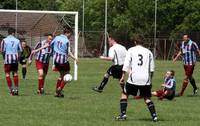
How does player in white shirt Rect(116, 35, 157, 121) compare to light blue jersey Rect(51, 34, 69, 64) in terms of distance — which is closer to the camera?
Answer: player in white shirt Rect(116, 35, 157, 121)

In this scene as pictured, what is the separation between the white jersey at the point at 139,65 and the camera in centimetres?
1388

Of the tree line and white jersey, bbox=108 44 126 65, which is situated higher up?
the tree line

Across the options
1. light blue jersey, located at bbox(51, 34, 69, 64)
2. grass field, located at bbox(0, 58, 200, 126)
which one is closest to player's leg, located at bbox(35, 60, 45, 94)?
grass field, located at bbox(0, 58, 200, 126)

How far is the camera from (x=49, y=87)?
993 inches

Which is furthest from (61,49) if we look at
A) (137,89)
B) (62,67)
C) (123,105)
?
(137,89)

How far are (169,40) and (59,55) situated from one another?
5111 cm

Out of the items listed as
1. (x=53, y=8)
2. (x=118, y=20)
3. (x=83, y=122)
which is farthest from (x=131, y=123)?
(x=53, y=8)

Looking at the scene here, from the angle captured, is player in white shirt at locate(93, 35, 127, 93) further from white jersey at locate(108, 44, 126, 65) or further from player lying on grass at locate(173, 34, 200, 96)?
player lying on grass at locate(173, 34, 200, 96)

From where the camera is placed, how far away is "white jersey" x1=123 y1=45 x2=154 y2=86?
13.9 m

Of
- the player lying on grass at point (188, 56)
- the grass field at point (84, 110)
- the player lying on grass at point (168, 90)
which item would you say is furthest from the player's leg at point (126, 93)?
the player lying on grass at point (188, 56)

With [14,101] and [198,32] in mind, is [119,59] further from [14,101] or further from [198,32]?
[198,32]

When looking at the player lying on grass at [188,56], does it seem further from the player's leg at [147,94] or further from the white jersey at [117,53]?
the player's leg at [147,94]

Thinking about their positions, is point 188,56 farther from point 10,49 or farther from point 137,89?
point 137,89

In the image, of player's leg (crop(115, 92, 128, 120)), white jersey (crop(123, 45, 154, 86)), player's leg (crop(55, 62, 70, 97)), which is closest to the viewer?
white jersey (crop(123, 45, 154, 86))
